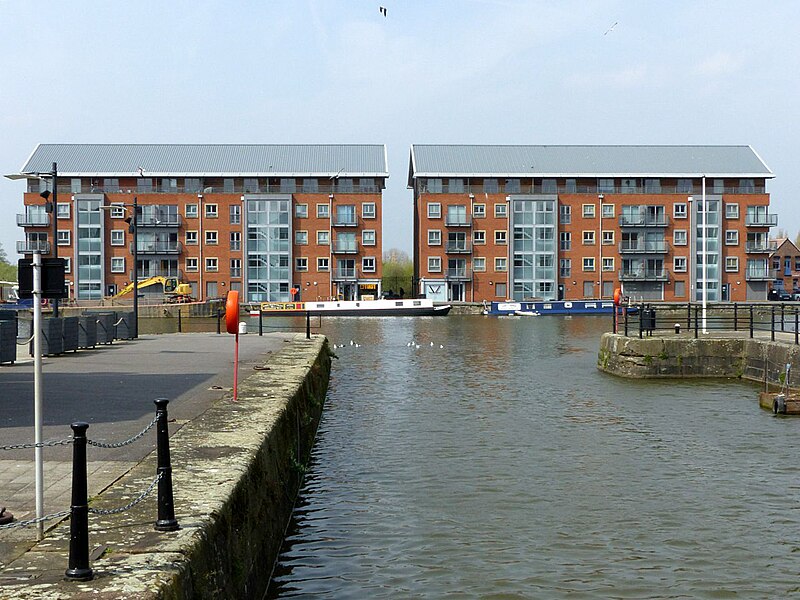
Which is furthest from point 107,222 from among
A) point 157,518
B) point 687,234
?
point 157,518

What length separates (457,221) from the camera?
3706 inches

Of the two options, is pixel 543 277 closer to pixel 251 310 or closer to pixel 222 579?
pixel 251 310

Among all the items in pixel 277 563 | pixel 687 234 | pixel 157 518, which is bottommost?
pixel 277 563

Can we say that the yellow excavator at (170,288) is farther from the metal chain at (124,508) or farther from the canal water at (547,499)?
the metal chain at (124,508)

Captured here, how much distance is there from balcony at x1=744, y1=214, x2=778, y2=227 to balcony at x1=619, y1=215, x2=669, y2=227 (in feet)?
30.3

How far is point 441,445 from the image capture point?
51.9 ft

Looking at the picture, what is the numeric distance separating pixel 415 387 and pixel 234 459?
16.5m

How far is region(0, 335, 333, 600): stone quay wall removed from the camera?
5.29m

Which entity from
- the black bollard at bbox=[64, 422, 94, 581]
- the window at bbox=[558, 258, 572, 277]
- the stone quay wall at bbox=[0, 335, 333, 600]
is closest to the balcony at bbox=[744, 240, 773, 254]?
the window at bbox=[558, 258, 572, 277]


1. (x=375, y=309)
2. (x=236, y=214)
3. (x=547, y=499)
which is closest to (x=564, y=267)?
(x=375, y=309)

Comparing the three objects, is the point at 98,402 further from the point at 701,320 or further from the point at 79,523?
the point at 701,320

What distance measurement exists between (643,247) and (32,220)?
63.2 m

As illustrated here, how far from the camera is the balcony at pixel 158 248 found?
92250 millimetres

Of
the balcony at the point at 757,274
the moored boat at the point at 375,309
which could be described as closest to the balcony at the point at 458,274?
the moored boat at the point at 375,309
